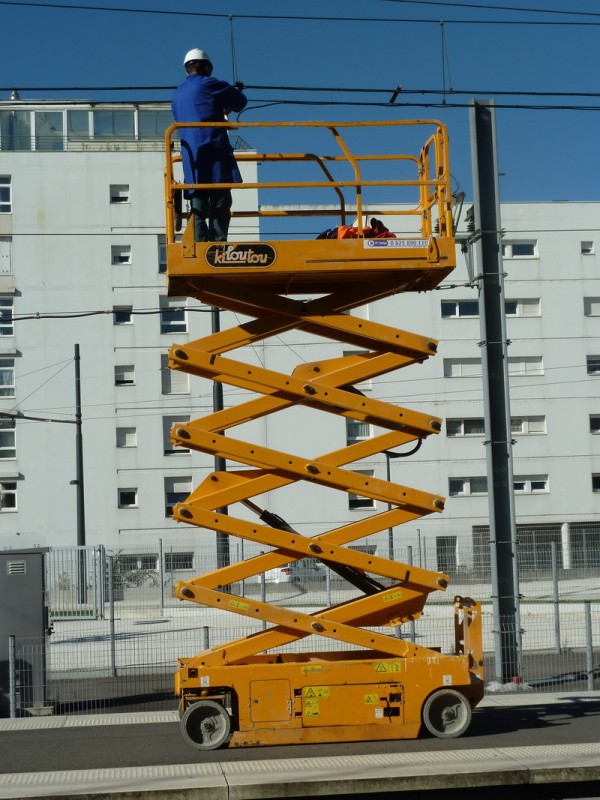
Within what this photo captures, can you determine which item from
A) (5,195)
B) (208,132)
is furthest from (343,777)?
(5,195)

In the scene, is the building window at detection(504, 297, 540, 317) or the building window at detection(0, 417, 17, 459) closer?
the building window at detection(0, 417, 17, 459)

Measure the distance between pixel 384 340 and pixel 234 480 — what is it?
76.0 inches

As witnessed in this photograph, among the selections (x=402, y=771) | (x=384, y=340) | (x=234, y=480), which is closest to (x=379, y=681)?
(x=402, y=771)

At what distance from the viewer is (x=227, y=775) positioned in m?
8.62

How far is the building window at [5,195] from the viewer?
A: 49938 mm

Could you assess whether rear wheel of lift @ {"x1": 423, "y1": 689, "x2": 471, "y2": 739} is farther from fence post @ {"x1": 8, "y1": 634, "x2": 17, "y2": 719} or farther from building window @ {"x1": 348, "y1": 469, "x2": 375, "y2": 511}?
building window @ {"x1": 348, "y1": 469, "x2": 375, "y2": 511}

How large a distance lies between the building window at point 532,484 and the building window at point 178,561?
32.5 metres

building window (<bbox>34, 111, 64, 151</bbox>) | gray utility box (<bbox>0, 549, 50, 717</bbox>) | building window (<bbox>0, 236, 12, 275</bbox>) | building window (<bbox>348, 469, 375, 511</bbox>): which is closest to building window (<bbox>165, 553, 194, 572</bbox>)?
gray utility box (<bbox>0, 549, 50, 717</bbox>)

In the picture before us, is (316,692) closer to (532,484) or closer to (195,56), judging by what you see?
(195,56)

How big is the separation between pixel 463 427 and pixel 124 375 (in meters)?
15.9

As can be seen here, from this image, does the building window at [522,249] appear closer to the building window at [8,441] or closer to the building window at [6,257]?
the building window at [6,257]

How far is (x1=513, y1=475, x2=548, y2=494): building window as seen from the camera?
50.8 meters

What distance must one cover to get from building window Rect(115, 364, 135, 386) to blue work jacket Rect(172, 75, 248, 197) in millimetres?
39927

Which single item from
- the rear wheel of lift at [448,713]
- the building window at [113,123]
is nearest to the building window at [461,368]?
the building window at [113,123]
